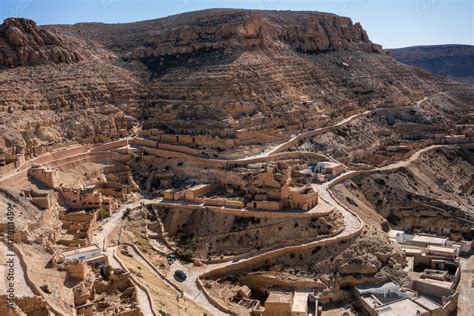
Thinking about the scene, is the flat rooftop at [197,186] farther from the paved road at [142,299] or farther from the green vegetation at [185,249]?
the paved road at [142,299]

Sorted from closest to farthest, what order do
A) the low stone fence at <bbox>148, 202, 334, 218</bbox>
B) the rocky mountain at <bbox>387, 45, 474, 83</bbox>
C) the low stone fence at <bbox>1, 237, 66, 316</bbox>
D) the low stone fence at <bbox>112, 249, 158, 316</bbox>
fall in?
the low stone fence at <bbox>1, 237, 66, 316</bbox> < the low stone fence at <bbox>112, 249, 158, 316</bbox> < the low stone fence at <bbox>148, 202, 334, 218</bbox> < the rocky mountain at <bbox>387, 45, 474, 83</bbox>

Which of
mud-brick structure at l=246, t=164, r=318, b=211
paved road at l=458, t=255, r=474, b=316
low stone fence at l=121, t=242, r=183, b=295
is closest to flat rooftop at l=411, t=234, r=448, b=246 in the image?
paved road at l=458, t=255, r=474, b=316

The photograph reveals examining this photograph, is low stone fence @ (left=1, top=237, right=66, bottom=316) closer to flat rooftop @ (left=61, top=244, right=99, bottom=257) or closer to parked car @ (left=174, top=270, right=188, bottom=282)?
flat rooftop @ (left=61, top=244, right=99, bottom=257)

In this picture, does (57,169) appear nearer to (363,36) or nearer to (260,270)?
(260,270)

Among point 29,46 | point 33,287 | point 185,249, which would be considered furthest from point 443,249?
point 29,46

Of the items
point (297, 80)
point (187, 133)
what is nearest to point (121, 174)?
point (187, 133)

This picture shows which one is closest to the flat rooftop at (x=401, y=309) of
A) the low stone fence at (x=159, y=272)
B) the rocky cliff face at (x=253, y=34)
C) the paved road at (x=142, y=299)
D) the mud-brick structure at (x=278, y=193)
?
the mud-brick structure at (x=278, y=193)

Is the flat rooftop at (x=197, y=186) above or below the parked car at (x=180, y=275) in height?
above
